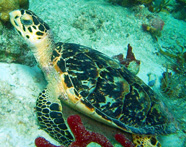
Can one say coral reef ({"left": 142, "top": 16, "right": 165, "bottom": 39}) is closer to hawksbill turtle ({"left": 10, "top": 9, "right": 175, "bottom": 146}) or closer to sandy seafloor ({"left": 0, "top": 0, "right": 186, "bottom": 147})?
sandy seafloor ({"left": 0, "top": 0, "right": 186, "bottom": 147})

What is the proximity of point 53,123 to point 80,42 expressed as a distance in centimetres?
235

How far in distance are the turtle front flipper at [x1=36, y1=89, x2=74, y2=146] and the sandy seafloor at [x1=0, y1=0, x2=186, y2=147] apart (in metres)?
0.10

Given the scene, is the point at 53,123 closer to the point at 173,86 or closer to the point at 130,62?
the point at 130,62

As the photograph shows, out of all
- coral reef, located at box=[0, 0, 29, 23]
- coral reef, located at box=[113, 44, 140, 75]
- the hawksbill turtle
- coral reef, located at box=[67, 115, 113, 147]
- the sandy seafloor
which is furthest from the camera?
coral reef, located at box=[113, 44, 140, 75]

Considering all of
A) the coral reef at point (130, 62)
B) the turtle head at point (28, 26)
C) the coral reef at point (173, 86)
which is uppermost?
the turtle head at point (28, 26)

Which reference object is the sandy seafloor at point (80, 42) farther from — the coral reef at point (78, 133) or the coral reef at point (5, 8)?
the coral reef at point (5, 8)

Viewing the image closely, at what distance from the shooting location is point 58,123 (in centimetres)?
193

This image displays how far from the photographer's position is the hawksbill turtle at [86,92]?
2.04 meters

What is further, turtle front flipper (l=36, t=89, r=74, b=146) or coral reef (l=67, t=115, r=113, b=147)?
turtle front flipper (l=36, t=89, r=74, b=146)

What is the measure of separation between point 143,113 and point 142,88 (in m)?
0.42

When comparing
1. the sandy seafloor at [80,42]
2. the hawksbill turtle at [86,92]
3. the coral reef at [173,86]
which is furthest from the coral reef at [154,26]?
the hawksbill turtle at [86,92]

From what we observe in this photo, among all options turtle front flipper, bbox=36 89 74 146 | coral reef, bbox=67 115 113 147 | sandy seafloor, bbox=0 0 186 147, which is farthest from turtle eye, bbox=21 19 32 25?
coral reef, bbox=67 115 113 147

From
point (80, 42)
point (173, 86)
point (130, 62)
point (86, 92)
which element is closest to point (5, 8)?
point (80, 42)

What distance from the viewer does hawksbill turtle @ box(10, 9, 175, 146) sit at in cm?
204
